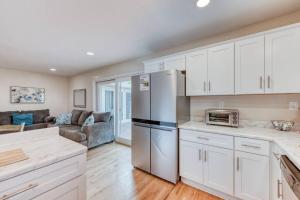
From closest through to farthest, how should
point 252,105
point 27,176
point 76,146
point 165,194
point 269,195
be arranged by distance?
point 27,176
point 76,146
point 269,195
point 165,194
point 252,105

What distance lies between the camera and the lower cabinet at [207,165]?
1.82m

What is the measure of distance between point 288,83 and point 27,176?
2620mm

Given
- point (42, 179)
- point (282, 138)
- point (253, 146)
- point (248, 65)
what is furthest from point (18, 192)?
point (248, 65)

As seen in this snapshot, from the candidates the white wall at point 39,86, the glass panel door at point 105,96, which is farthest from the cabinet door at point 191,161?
the white wall at point 39,86

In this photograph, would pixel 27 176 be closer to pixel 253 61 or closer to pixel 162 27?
pixel 162 27

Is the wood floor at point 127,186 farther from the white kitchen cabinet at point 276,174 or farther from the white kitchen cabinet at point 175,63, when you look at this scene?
the white kitchen cabinet at point 175,63

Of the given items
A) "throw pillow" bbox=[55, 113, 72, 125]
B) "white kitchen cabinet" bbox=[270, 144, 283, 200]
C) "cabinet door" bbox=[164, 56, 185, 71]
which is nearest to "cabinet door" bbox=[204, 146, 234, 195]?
"white kitchen cabinet" bbox=[270, 144, 283, 200]

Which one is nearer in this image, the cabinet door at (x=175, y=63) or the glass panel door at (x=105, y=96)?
the cabinet door at (x=175, y=63)

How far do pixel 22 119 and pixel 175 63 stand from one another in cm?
515

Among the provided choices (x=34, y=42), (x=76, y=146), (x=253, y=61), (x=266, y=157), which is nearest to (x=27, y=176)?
(x=76, y=146)

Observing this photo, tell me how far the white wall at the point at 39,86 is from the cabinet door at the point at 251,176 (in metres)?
6.41

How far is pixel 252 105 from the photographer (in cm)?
215

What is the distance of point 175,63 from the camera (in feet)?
8.27

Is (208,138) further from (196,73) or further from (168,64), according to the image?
(168,64)
